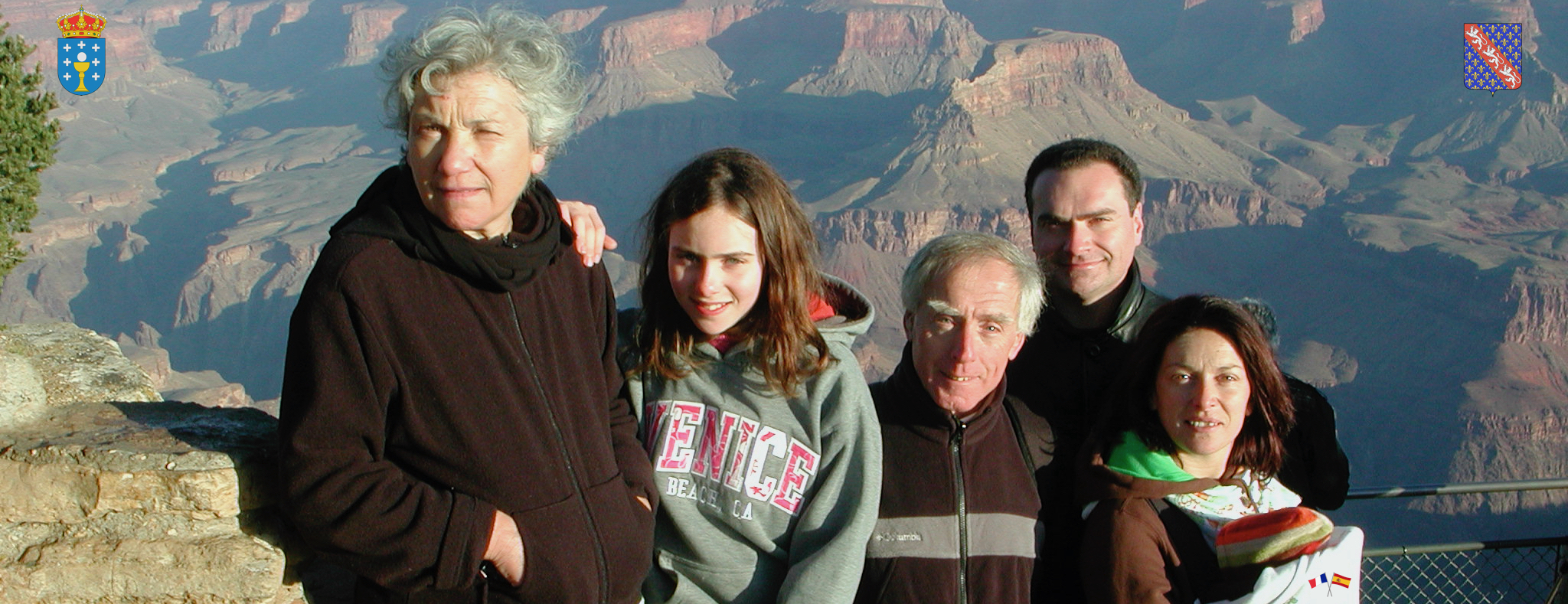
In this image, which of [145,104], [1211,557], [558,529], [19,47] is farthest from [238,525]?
[145,104]

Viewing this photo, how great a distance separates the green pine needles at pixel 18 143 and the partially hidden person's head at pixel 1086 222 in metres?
4.79

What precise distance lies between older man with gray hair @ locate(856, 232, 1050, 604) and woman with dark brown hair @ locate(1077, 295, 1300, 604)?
0.79 ft

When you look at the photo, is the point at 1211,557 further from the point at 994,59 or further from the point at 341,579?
the point at 994,59

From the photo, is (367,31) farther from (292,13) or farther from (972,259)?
(972,259)

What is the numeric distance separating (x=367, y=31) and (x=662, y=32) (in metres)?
68.4

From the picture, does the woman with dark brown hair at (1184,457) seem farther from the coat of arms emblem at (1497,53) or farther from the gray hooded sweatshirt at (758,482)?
the coat of arms emblem at (1497,53)

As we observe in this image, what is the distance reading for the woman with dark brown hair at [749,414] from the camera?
2979 millimetres

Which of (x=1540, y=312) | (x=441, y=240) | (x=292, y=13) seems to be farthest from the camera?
(x=292, y=13)

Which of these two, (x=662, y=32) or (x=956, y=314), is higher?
(x=662, y=32)

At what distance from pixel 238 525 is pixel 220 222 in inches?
5003

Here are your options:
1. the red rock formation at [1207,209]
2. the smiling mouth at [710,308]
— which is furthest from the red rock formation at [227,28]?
the smiling mouth at [710,308]

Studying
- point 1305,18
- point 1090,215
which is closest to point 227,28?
point 1305,18

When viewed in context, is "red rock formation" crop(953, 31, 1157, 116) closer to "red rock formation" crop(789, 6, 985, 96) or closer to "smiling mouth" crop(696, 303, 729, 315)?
"red rock formation" crop(789, 6, 985, 96)

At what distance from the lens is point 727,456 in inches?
119
